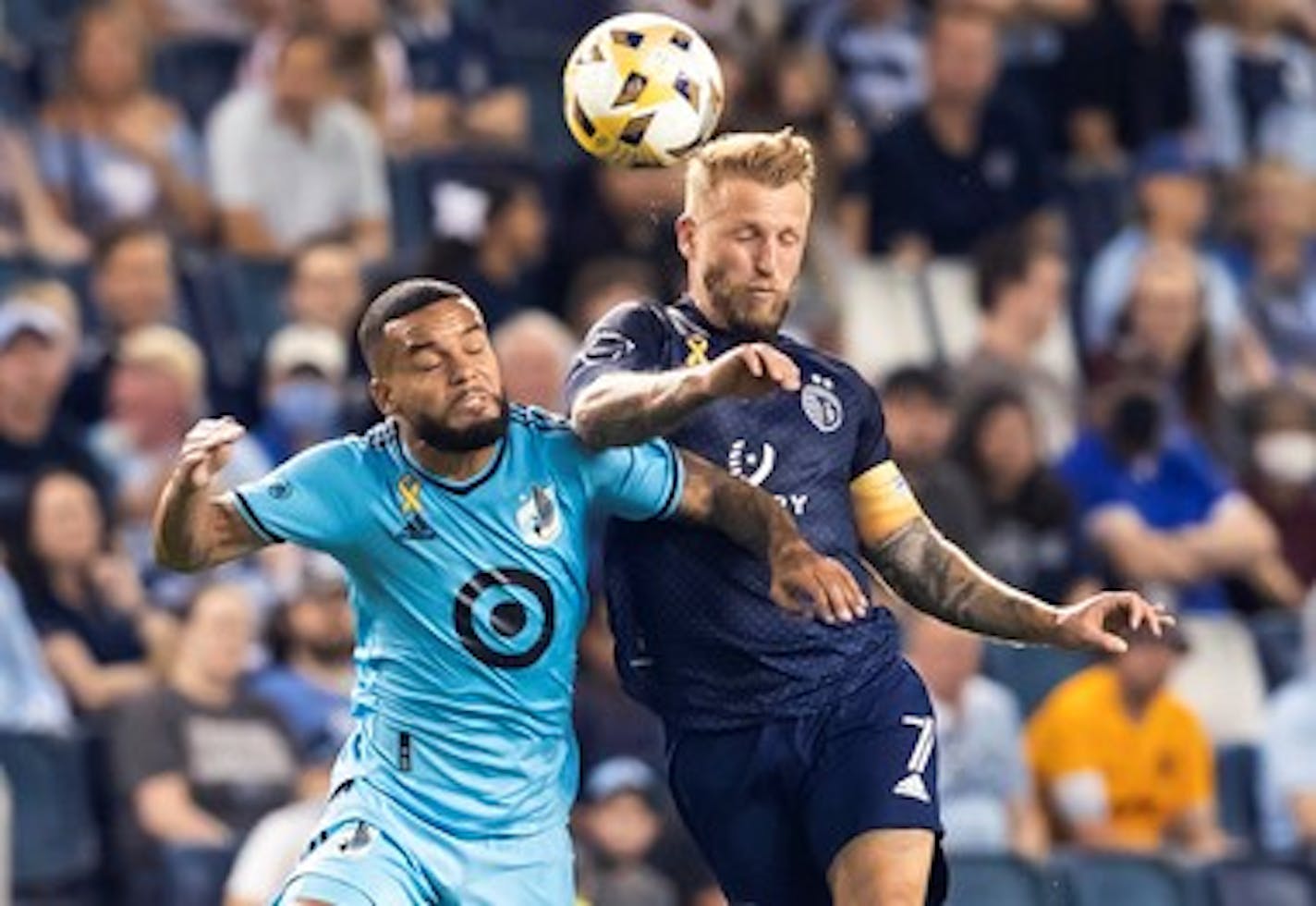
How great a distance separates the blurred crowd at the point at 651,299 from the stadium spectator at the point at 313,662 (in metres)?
0.02

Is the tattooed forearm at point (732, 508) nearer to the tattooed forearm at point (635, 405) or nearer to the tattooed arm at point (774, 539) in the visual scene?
the tattooed arm at point (774, 539)

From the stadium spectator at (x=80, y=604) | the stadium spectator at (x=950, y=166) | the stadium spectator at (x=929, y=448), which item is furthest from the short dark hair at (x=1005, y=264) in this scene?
the stadium spectator at (x=80, y=604)

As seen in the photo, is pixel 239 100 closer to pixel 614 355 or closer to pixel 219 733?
pixel 219 733

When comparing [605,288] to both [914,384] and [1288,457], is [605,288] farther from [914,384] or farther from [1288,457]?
[1288,457]

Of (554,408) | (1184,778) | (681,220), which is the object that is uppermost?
(681,220)

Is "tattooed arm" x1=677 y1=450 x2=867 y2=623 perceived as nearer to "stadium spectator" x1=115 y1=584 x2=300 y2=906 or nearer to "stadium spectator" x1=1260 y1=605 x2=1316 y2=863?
"stadium spectator" x1=115 y1=584 x2=300 y2=906

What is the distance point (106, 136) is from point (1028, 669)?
13.8 ft

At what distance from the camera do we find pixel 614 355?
11.8 m

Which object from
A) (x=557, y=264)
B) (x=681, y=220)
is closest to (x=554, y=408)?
(x=557, y=264)

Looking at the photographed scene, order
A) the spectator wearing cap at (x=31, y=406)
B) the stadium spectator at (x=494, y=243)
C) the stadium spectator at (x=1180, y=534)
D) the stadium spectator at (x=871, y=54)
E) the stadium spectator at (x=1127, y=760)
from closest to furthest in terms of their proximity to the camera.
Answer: the spectator wearing cap at (x=31, y=406) → the stadium spectator at (x=1127, y=760) → the stadium spectator at (x=494, y=243) → the stadium spectator at (x=1180, y=534) → the stadium spectator at (x=871, y=54)

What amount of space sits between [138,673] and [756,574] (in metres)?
5.01

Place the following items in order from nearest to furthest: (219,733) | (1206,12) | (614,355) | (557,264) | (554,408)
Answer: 1. (614,355)
2. (219,733)
3. (554,408)
4. (557,264)
5. (1206,12)

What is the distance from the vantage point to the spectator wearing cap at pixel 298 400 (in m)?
17.6

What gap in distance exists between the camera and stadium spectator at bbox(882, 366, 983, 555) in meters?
18.2
